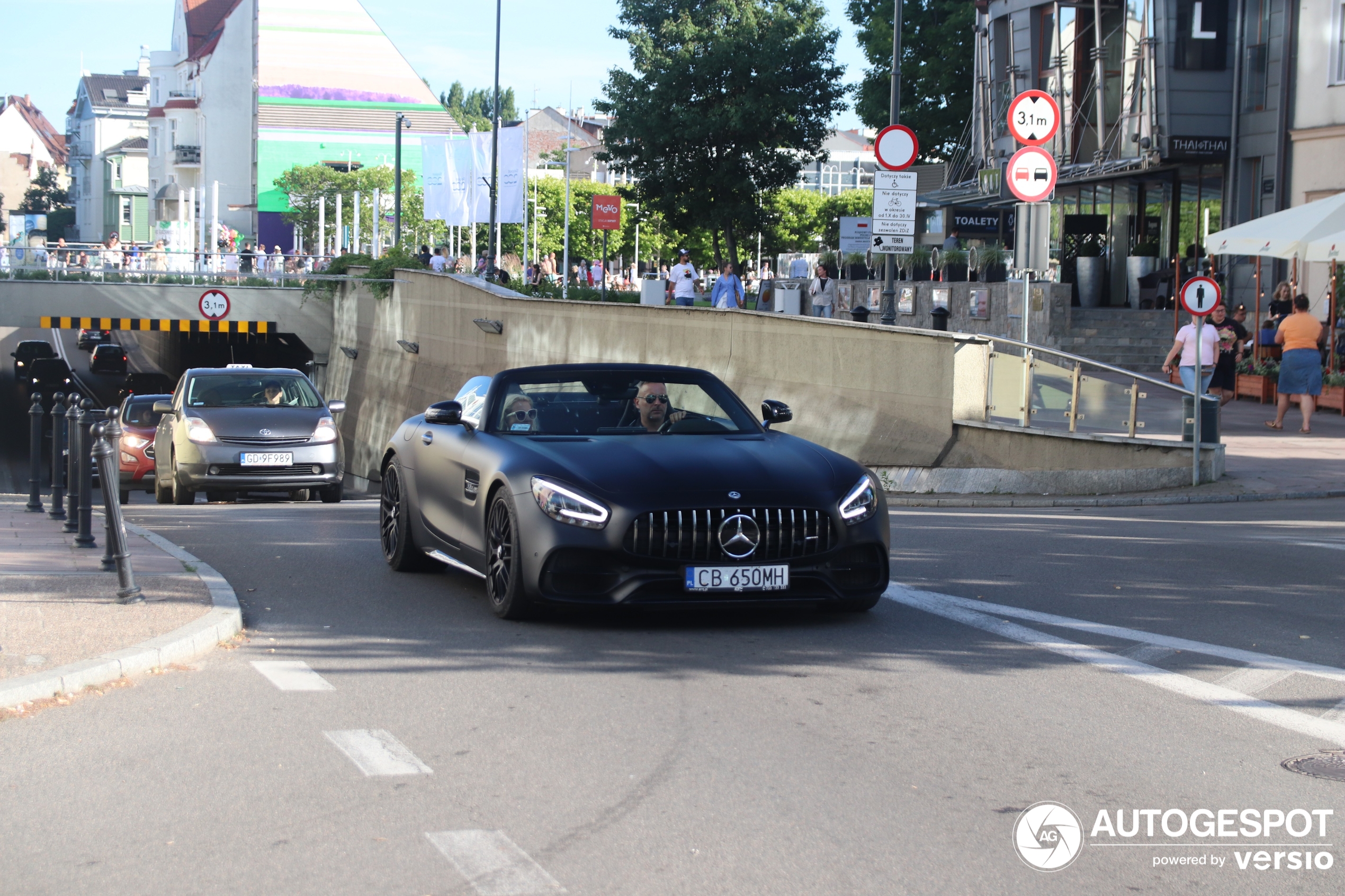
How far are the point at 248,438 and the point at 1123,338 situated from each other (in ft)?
56.4

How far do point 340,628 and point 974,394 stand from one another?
10.3 metres

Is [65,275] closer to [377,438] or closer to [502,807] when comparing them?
[377,438]

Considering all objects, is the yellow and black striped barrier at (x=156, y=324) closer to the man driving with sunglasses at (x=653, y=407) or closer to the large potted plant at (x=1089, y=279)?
the large potted plant at (x=1089, y=279)

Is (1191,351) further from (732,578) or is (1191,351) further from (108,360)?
(108,360)

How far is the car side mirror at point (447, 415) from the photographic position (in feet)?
28.7

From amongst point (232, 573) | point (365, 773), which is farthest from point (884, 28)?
point (365, 773)

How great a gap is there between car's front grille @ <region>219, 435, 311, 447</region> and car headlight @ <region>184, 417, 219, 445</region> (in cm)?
13

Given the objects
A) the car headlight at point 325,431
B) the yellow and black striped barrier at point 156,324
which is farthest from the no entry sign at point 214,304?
the car headlight at point 325,431

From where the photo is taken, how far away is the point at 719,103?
50906mm

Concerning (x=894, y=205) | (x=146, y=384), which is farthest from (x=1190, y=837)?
(x=146, y=384)

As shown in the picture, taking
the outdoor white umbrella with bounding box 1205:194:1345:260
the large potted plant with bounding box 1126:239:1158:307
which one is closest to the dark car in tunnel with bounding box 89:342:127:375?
the large potted plant with bounding box 1126:239:1158:307

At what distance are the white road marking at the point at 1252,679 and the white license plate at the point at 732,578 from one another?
207 centimetres

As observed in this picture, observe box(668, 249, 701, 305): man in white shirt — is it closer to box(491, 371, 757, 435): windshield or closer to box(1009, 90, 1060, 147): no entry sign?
box(1009, 90, 1060, 147): no entry sign

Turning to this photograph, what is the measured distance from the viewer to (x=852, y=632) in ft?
25.0
